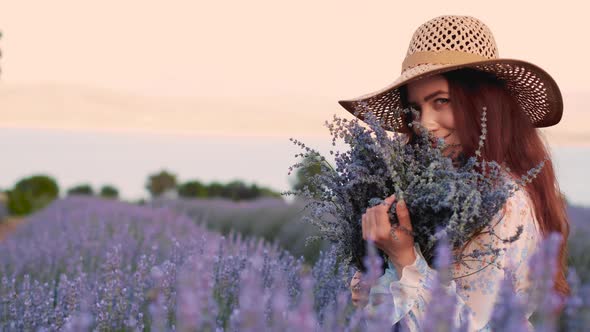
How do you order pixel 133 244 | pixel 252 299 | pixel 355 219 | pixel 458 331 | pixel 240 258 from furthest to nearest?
pixel 133 244
pixel 240 258
pixel 355 219
pixel 458 331
pixel 252 299

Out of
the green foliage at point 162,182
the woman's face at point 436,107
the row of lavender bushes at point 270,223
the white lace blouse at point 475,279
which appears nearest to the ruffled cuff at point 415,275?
the white lace blouse at point 475,279

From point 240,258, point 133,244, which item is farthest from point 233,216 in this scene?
point 240,258

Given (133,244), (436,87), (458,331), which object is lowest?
(133,244)

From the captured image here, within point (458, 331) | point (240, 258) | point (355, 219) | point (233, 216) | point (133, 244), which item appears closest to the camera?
point (458, 331)

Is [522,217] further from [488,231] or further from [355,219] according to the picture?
[355,219]

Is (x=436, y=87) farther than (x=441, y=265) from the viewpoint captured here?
Yes

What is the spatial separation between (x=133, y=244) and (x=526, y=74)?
12.0 ft

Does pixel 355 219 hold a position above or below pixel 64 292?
above

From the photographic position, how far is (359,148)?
208 centimetres

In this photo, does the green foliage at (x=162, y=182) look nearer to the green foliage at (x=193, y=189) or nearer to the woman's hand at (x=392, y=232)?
the green foliage at (x=193, y=189)

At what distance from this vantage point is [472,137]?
224 centimetres

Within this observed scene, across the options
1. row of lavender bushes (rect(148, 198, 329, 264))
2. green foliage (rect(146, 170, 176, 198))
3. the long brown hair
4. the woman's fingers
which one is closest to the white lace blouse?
the woman's fingers

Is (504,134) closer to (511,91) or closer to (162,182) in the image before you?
(511,91)

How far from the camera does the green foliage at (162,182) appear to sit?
1182 inches
